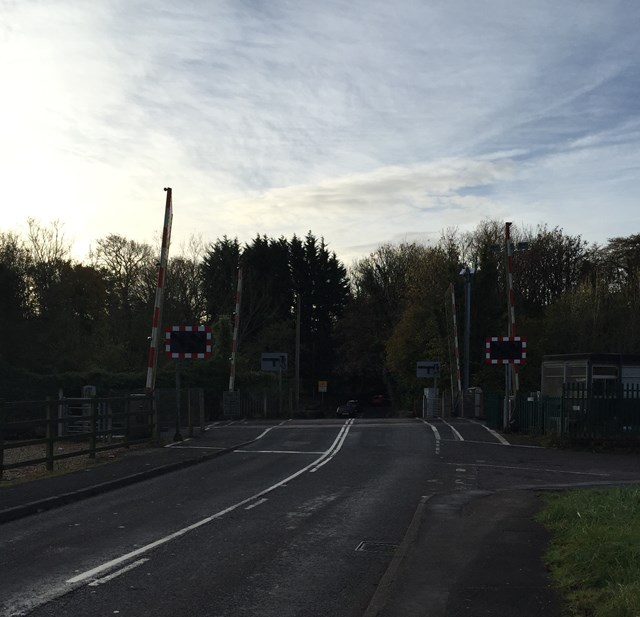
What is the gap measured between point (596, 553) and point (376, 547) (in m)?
2.86

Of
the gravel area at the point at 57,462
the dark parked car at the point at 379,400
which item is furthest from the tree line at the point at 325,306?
the gravel area at the point at 57,462

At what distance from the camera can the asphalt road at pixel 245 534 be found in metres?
7.56

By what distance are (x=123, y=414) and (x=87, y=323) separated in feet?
134

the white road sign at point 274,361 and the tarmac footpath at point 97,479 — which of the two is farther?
the white road sign at point 274,361

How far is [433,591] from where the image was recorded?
7.48 metres

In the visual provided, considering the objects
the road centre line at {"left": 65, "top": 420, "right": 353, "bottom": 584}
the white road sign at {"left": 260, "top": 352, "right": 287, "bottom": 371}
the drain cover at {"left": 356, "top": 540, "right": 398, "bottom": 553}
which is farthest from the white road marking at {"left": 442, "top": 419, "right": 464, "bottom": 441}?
the drain cover at {"left": 356, "top": 540, "right": 398, "bottom": 553}

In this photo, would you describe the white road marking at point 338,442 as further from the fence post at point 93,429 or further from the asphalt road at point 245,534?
the fence post at point 93,429

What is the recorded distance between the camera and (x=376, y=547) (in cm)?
1005

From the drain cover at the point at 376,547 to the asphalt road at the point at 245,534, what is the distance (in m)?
0.02

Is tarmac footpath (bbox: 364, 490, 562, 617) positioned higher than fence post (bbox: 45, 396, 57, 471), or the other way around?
fence post (bbox: 45, 396, 57, 471)

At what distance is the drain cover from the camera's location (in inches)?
388

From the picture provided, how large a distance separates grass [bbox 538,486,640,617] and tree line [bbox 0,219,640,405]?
2297 cm

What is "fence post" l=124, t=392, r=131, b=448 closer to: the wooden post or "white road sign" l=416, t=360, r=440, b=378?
the wooden post

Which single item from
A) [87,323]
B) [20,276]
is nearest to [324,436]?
[20,276]
